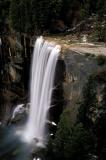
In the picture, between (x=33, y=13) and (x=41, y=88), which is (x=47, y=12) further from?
(x=41, y=88)

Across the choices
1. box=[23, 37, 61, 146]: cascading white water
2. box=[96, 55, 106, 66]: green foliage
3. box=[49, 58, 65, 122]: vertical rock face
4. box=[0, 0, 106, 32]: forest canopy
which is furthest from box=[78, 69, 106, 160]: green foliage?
box=[0, 0, 106, 32]: forest canopy

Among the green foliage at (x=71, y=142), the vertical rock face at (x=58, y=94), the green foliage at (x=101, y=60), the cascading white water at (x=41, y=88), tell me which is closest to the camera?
the green foliage at (x=71, y=142)

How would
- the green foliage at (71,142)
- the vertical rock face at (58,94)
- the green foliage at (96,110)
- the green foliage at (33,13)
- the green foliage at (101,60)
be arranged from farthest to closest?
the green foliage at (33,13) → the vertical rock face at (58,94) → the green foliage at (101,60) → the green foliage at (96,110) → the green foliage at (71,142)

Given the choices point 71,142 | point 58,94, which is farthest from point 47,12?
point 71,142

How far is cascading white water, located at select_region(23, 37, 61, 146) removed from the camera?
4447cm

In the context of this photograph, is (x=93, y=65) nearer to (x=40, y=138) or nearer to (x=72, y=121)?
(x=72, y=121)

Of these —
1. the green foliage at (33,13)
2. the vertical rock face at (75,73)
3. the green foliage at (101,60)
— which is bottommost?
the vertical rock face at (75,73)

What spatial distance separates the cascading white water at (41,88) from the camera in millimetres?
44469

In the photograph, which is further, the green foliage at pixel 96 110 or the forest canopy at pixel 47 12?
the forest canopy at pixel 47 12

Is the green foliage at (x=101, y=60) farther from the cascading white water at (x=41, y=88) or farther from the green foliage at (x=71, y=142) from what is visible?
the green foliage at (x=71, y=142)

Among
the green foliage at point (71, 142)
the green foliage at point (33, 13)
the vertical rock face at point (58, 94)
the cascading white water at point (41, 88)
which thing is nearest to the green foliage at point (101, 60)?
the vertical rock face at point (58, 94)

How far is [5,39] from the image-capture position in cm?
5484

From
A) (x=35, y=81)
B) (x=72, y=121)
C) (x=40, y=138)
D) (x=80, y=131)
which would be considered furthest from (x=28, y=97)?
(x=80, y=131)

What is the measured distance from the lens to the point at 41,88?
150 feet
